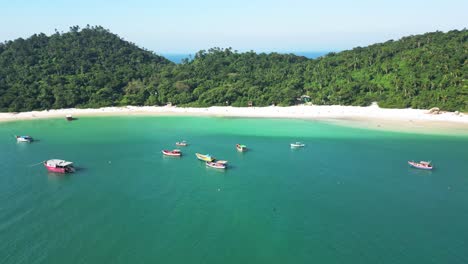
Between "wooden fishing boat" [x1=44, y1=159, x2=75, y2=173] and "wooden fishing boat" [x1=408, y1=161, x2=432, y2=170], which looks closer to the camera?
"wooden fishing boat" [x1=44, y1=159, x2=75, y2=173]

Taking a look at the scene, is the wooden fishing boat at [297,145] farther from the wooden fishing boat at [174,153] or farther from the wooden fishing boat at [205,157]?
the wooden fishing boat at [174,153]

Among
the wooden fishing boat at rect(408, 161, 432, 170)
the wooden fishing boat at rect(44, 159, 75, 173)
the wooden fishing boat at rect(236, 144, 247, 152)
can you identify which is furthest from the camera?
the wooden fishing boat at rect(236, 144, 247, 152)

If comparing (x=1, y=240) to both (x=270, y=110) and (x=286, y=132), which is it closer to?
(x=286, y=132)

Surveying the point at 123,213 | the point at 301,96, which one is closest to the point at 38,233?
the point at 123,213

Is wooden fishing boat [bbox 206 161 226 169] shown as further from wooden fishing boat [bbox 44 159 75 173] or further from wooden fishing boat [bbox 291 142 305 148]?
wooden fishing boat [bbox 44 159 75 173]

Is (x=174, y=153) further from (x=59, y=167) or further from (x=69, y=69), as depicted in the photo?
(x=69, y=69)

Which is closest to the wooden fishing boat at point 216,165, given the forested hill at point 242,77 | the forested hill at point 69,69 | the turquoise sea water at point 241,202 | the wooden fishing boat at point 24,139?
the turquoise sea water at point 241,202

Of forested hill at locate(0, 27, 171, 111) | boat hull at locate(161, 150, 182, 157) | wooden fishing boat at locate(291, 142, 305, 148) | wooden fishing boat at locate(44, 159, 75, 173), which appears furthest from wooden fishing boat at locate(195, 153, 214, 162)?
forested hill at locate(0, 27, 171, 111)
